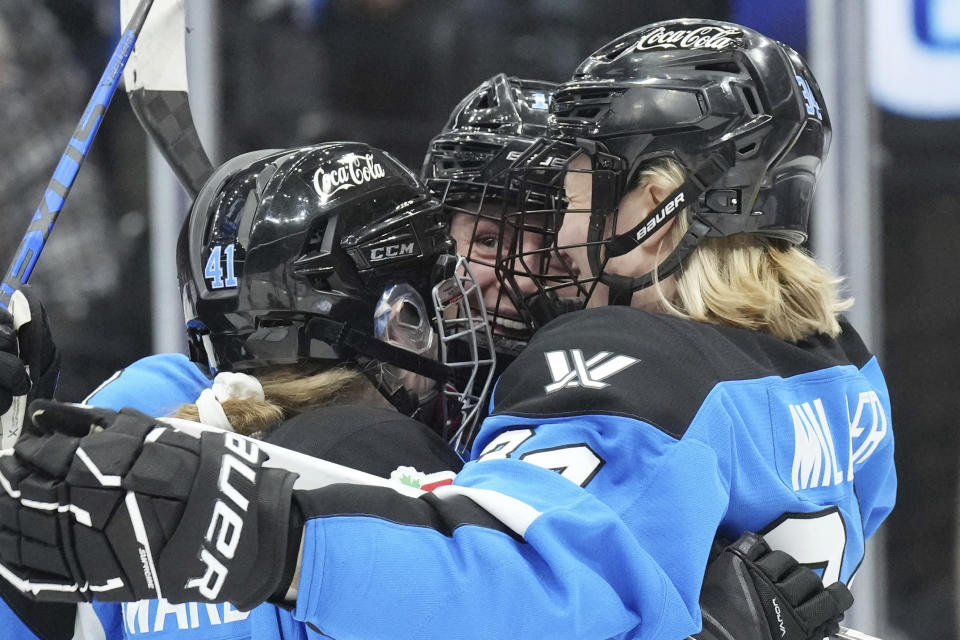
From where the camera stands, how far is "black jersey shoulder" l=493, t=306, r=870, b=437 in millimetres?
1061

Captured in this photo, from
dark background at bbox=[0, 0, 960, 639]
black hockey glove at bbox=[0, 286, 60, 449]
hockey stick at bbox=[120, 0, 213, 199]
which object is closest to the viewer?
black hockey glove at bbox=[0, 286, 60, 449]

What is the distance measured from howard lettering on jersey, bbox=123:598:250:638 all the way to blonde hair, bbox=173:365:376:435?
20 centimetres

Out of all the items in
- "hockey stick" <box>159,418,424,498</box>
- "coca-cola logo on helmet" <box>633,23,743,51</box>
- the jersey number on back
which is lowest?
the jersey number on back

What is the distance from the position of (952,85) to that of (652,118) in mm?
2044

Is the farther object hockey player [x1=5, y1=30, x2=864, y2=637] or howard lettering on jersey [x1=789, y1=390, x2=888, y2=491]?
howard lettering on jersey [x1=789, y1=390, x2=888, y2=491]

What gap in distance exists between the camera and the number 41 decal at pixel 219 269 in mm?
1331

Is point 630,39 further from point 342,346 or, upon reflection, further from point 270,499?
point 270,499

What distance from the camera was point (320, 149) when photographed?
4.70 ft

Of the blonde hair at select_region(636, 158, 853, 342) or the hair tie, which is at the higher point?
the blonde hair at select_region(636, 158, 853, 342)

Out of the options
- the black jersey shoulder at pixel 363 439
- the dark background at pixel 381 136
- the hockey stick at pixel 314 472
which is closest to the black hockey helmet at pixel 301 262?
the black jersey shoulder at pixel 363 439

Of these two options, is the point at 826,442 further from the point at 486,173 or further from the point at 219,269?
the point at 486,173

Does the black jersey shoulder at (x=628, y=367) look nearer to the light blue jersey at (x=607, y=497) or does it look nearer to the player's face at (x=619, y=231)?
the light blue jersey at (x=607, y=497)

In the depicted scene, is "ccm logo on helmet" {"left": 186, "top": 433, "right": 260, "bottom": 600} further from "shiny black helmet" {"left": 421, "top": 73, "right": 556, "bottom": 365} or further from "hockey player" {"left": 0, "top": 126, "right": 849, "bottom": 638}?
"shiny black helmet" {"left": 421, "top": 73, "right": 556, "bottom": 365}

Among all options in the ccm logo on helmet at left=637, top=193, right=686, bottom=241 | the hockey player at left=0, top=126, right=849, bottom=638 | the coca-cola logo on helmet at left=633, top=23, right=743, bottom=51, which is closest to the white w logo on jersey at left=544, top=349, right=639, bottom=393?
the hockey player at left=0, top=126, right=849, bottom=638
